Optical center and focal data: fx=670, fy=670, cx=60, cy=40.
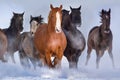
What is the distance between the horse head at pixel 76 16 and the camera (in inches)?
746

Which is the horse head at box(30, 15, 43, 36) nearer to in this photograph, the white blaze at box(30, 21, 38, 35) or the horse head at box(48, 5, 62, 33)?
the white blaze at box(30, 21, 38, 35)

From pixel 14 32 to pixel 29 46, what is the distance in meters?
1.80

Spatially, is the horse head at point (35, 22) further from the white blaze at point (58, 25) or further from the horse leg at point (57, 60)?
the white blaze at point (58, 25)

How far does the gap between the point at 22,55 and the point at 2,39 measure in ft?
6.45

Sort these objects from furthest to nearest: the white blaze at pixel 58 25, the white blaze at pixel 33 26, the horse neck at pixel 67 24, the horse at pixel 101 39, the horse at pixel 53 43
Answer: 1. the horse at pixel 101 39
2. the white blaze at pixel 33 26
3. the horse neck at pixel 67 24
4. the horse at pixel 53 43
5. the white blaze at pixel 58 25

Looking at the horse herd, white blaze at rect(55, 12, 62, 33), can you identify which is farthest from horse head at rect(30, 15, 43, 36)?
white blaze at rect(55, 12, 62, 33)

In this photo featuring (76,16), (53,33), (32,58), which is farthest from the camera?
(32,58)

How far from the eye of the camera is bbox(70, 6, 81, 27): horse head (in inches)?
746

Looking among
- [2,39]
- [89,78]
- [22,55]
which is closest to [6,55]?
[22,55]

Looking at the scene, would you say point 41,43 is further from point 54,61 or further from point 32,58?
point 32,58

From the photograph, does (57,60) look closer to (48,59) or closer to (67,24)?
(48,59)

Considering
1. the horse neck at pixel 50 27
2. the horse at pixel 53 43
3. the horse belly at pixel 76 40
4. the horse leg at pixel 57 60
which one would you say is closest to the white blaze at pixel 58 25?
the horse at pixel 53 43

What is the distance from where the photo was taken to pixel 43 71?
15.8 metres

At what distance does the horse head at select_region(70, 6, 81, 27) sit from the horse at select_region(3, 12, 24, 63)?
2.89m
